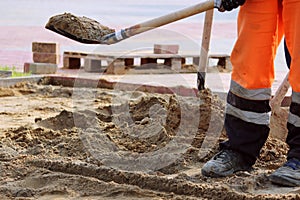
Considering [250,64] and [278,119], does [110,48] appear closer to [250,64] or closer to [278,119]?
[278,119]

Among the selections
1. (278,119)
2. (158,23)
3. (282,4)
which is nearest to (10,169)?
(158,23)

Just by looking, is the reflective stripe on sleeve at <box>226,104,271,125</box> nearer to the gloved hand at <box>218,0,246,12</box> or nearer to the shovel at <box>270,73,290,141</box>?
the gloved hand at <box>218,0,246,12</box>

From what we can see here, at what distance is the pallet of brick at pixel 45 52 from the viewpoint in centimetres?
799

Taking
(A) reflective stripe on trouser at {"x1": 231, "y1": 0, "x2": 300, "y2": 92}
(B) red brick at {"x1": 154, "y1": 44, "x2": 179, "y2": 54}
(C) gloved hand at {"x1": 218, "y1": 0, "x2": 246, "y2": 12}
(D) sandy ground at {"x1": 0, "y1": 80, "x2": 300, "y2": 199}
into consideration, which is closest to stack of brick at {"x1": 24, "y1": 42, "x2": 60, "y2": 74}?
(B) red brick at {"x1": 154, "y1": 44, "x2": 179, "y2": 54}

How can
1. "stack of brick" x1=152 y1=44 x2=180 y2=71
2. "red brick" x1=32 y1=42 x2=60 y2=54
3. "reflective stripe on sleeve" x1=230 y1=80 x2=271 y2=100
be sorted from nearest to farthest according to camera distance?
"reflective stripe on sleeve" x1=230 y1=80 x2=271 y2=100
"red brick" x1=32 y1=42 x2=60 y2=54
"stack of brick" x1=152 y1=44 x2=180 y2=71

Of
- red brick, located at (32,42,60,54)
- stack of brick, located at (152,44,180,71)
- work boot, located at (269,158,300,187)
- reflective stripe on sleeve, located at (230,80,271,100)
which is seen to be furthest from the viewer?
stack of brick, located at (152,44,180,71)

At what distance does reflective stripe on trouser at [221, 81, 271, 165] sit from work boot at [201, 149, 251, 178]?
42mm

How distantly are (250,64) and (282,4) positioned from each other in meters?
0.37

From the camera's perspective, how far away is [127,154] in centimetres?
361

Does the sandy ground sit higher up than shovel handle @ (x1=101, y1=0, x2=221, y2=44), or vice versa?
shovel handle @ (x1=101, y1=0, x2=221, y2=44)

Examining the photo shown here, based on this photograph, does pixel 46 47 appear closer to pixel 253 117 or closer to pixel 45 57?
pixel 45 57

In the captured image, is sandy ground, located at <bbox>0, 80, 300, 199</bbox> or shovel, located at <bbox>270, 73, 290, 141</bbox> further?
shovel, located at <bbox>270, 73, 290, 141</bbox>

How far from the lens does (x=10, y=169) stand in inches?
133

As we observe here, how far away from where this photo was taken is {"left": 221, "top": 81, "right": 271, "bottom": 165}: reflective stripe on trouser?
338cm
